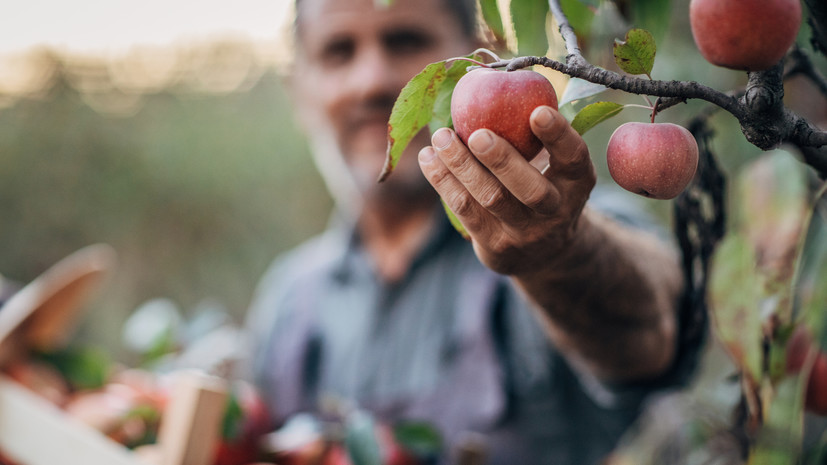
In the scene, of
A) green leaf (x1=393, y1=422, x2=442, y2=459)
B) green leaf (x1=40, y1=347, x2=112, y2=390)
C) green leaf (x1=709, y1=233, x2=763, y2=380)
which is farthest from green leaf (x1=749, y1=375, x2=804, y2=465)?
green leaf (x1=40, y1=347, x2=112, y2=390)

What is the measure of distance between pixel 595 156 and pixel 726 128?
0.94 meters

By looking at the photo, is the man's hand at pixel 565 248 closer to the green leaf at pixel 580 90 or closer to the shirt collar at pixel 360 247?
the green leaf at pixel 580 90

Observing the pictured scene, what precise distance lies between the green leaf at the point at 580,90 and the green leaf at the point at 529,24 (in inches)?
3.0

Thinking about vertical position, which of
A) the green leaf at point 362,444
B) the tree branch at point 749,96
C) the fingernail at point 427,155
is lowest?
the green leaf at point 362,444

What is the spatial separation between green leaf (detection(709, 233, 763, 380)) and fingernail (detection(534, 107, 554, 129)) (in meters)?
0.28

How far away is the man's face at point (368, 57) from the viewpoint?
1.12m

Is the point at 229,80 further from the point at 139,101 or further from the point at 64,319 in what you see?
the point at 64,319

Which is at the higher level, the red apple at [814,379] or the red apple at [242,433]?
the red apple at [242,433]

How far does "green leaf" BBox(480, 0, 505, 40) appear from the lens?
42cm

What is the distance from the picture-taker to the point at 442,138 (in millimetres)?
304

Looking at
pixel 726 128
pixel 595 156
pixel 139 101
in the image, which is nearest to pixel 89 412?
pixel 726 128

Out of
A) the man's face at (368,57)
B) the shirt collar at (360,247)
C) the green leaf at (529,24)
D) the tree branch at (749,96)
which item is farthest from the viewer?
the shirt collar at (360,247)

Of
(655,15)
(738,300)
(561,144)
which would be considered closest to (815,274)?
(738,300)

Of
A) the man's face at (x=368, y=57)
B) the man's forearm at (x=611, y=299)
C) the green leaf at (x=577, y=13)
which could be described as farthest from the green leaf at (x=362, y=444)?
the man's face at (x=368, y=57)
